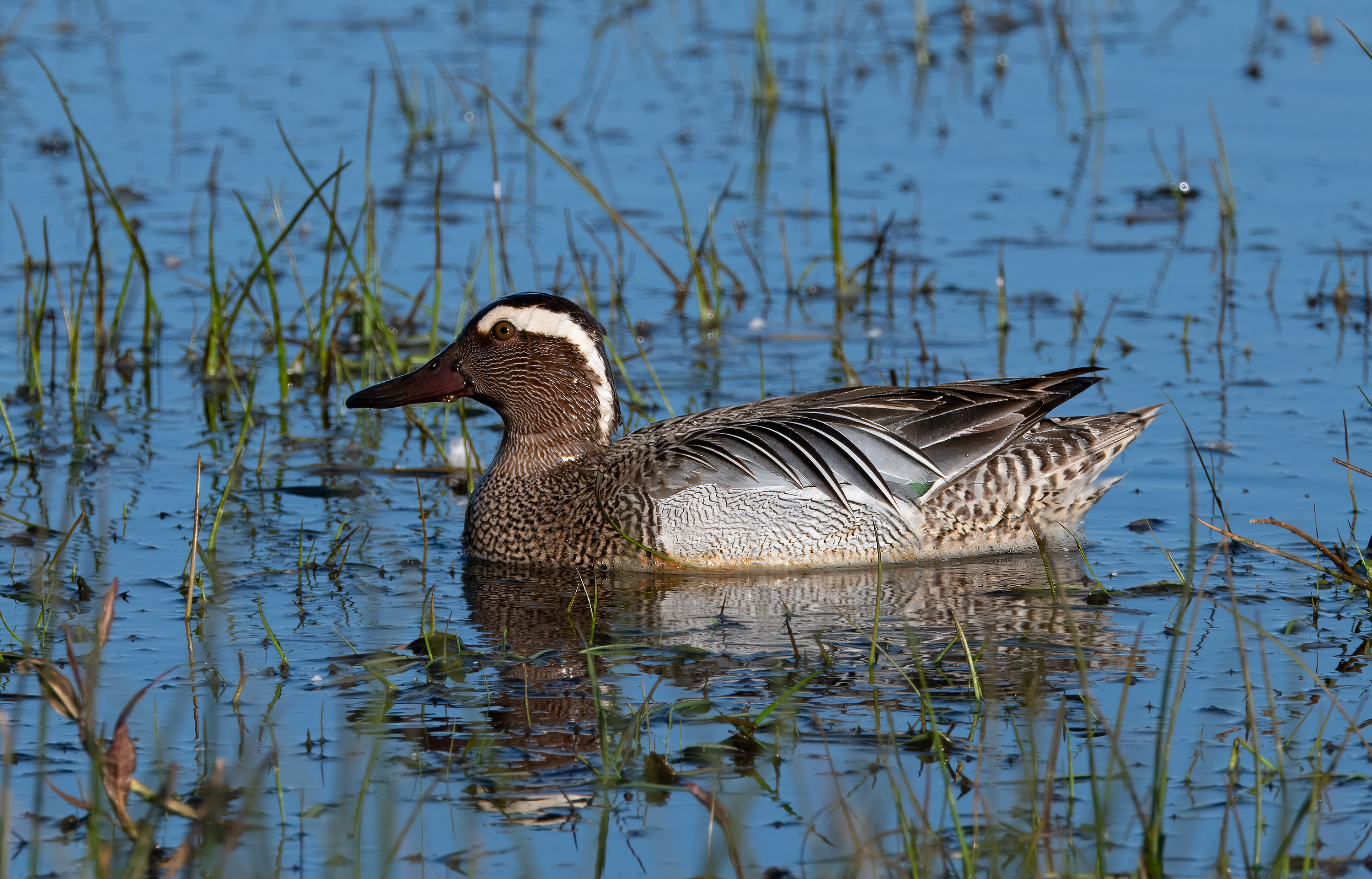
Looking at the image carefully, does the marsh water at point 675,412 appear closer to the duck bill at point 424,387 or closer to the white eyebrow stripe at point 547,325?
the duck bill at point 424,387

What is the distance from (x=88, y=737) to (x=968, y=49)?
10.8m

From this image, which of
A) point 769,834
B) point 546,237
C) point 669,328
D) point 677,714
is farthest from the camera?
Result: point 546,237

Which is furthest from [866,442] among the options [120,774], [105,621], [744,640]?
[120,774]

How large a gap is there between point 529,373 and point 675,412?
1332mm

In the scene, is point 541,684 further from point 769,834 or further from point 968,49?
point 968,49

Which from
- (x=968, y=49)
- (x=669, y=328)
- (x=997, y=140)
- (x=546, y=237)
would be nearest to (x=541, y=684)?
(x=669, y=328)

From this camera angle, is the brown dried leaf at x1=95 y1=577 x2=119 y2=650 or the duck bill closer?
the brown dried leaf at x1=95 y1=577 x2=119 y2=650

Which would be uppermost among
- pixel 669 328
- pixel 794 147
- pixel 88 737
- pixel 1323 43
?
pixel 1323 43

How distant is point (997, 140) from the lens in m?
11.3

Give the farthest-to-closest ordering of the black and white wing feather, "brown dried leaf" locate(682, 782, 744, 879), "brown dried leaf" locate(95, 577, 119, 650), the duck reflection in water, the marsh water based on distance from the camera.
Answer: the black and white wing feather < the duck reflection in water < the marsh water < "brown dried leaf" locate(95, 577, 119, 650) < "brown dried leaf" locate(682, 782, 744, 879)

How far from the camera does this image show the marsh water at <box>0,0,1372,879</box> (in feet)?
12.9

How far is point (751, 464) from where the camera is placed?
6.11m

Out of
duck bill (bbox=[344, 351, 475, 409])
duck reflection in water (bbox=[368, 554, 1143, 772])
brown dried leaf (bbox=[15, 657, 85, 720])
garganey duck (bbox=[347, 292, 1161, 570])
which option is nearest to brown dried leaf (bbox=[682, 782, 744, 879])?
duck reflection in water (bbox=[368, 554, 1143, 772])

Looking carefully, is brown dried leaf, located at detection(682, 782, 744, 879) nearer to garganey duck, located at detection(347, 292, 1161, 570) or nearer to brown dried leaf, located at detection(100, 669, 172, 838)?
brown dried leaf, located at detection(100, 669, 172, 838)
